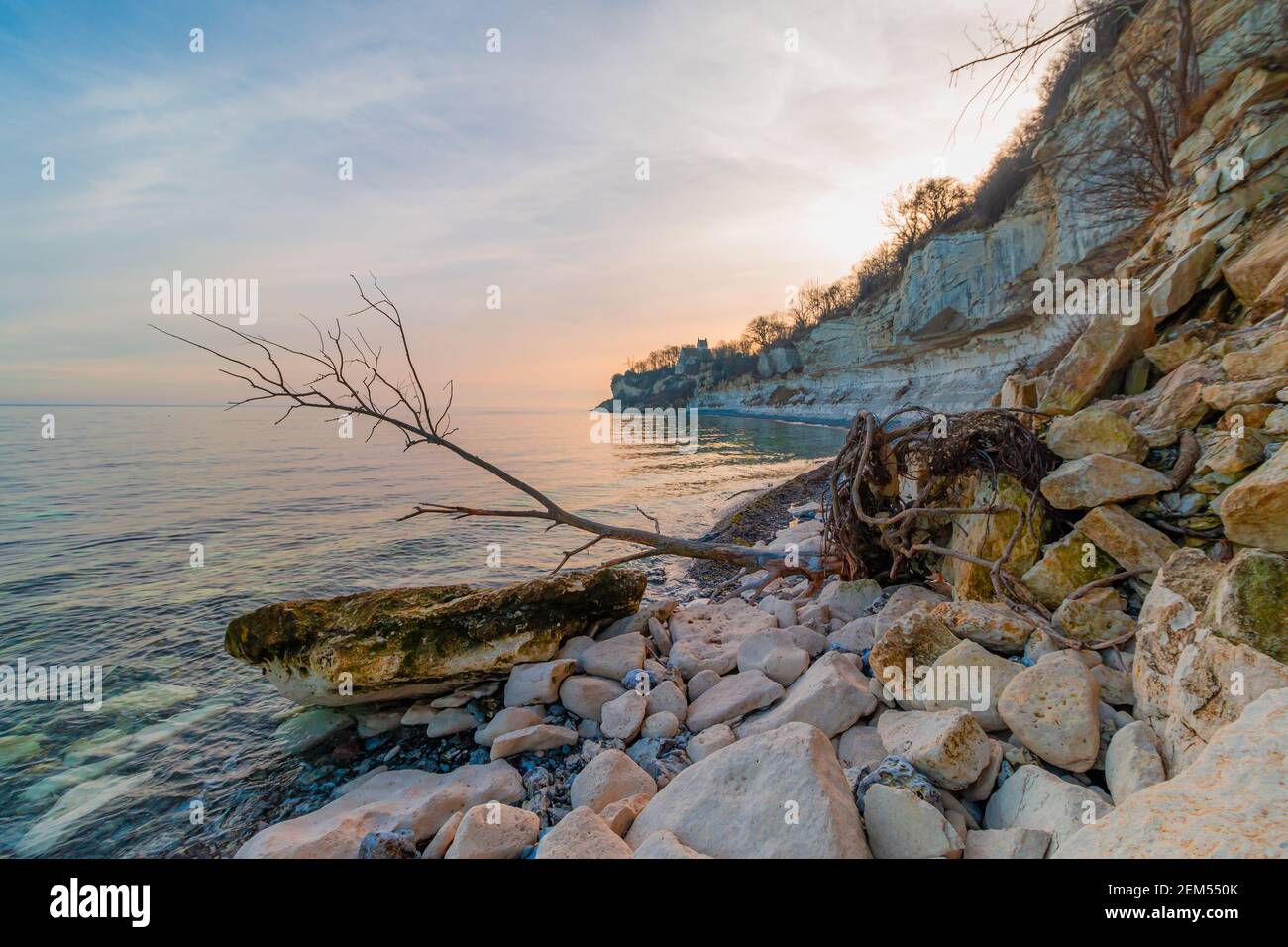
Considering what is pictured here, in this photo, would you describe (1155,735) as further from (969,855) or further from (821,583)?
(821,583)

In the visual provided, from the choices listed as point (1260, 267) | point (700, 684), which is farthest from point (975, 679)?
point (1260, 267)

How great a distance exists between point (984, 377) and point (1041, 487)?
41.6 meters

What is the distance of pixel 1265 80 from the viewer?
559 cm

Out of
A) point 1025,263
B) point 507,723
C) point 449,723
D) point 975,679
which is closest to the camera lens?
point 975,679

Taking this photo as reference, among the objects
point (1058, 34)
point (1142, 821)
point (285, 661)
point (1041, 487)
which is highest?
point (1058, 34)

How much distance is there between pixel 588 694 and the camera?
4449mm

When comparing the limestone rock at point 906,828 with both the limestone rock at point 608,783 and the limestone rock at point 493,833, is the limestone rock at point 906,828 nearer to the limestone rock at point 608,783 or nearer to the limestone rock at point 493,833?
the limestone rock at point 608,783

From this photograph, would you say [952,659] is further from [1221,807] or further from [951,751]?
[1221,807]

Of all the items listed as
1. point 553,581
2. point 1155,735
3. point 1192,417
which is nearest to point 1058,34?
point 1192,417

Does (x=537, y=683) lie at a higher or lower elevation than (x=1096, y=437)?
lower

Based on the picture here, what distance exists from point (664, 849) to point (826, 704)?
172cm

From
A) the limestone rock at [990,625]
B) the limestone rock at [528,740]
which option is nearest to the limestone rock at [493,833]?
the limestone rock at [528,740]

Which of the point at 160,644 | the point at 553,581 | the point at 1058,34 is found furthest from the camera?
the point at 160,644

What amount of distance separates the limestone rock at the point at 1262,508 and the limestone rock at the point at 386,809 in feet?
14.8
